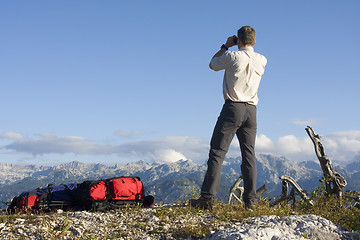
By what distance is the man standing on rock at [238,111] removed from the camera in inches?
308

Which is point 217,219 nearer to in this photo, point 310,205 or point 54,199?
point 310,205

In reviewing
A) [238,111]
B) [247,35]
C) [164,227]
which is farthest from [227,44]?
[164,227]

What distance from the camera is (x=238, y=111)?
7.84 m

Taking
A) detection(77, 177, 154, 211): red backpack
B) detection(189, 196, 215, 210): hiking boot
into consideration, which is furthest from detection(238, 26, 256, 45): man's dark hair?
detection(77, 177, 154, 211): red backpack

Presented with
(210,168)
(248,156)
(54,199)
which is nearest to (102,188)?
(54,199)

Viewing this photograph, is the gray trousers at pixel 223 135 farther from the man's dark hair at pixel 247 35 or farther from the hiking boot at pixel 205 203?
the man's dark hair at pixel 247 35

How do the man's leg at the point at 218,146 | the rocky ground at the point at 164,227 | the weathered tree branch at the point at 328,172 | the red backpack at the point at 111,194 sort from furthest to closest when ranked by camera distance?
1. the weathered tree branch at the point at 328,172
2. the red backpack at the point at 111,194
3. the man's leg at the point at 218,146
4. the rocky ground at the point at 164,227

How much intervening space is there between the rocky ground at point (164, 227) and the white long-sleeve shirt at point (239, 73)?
8.89ft

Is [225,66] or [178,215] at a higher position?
[225,66]

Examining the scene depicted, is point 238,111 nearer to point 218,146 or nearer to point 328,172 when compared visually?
point 218,146

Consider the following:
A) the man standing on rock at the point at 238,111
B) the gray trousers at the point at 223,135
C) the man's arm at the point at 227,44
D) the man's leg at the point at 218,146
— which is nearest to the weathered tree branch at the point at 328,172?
the man standing on rock at the point at 238,111

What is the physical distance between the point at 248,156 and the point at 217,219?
6.38 feet

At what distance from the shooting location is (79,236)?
20.5 feet

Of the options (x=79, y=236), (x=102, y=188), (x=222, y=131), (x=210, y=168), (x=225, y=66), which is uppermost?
(x=225, y=66)
